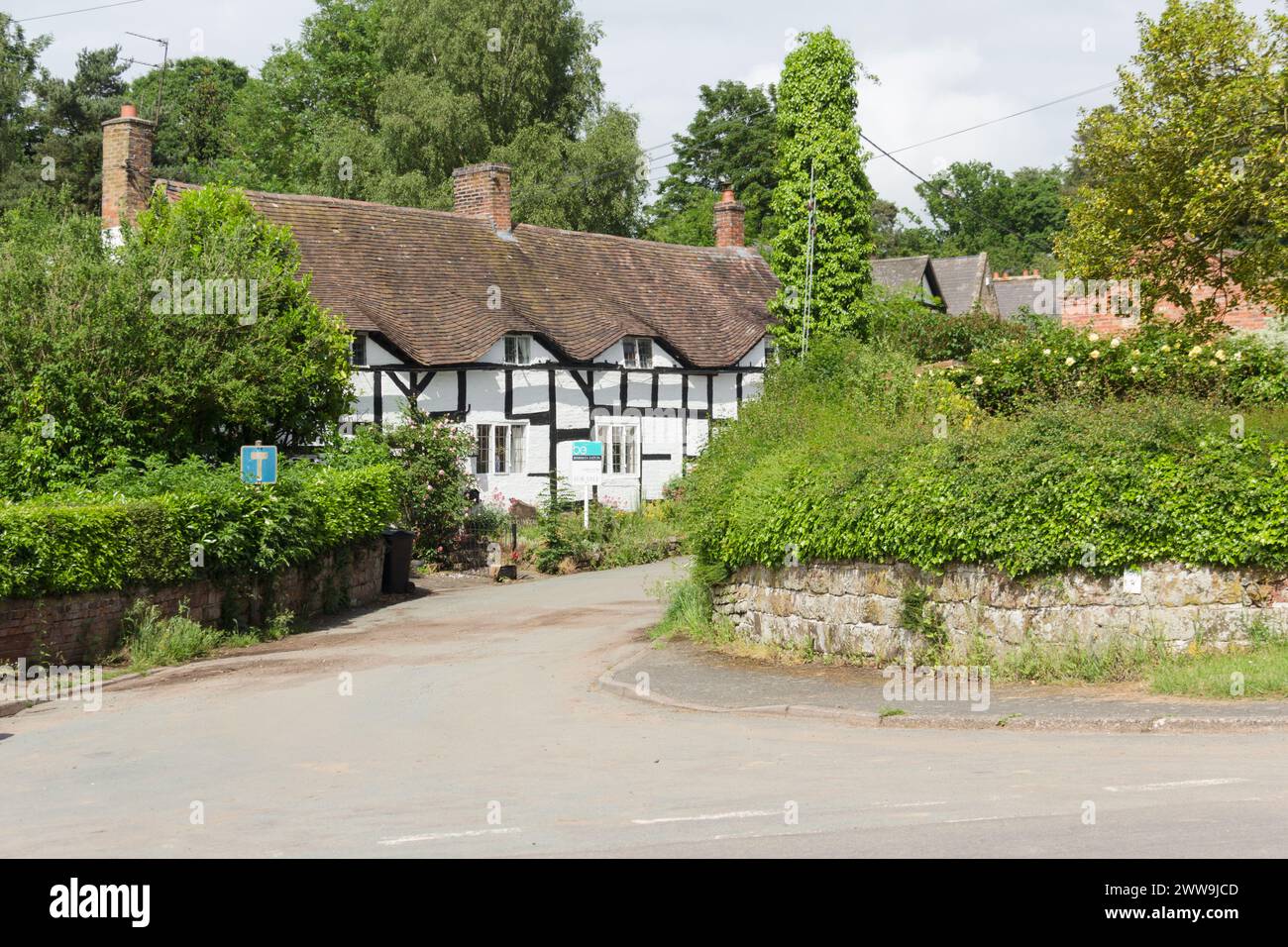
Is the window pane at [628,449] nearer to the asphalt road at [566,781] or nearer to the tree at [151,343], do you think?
the tree at [151,343]

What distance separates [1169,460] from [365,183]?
41.2m

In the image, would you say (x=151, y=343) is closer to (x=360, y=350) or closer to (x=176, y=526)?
(x=176, y=526)

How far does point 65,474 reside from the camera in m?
20.4

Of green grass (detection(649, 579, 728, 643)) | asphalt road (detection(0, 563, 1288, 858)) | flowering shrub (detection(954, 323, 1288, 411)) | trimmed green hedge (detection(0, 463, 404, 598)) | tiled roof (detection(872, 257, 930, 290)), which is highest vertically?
tiled roof (detection(872, 257, 930, 290))

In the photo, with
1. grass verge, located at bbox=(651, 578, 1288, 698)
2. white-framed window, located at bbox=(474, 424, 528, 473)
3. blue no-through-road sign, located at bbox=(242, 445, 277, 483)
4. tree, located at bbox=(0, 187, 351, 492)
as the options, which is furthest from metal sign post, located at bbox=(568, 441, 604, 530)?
grass verge, located at bbox=(651, 578, 1288, 698)

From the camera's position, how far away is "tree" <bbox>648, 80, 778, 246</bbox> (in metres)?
69.2

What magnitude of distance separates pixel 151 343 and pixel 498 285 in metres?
15.2

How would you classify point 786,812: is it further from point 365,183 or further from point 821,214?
point 365,183

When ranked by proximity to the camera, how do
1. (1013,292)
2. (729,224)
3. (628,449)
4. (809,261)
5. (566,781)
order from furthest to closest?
(1013,292)
(729,224)
(628,449)
(809,261)
(566,781)

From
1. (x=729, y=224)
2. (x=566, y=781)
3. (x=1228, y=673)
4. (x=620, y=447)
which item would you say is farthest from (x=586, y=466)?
(x=566, y=781)

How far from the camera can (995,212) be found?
94312 millimetres

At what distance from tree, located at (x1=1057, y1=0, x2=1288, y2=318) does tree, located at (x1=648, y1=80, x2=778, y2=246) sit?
46587mm

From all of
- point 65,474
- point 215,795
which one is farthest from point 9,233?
point 215,795

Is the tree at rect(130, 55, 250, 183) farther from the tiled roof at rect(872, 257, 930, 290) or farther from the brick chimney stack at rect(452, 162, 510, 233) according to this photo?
the tiled roof at rect(872, 257, 930, 290)
